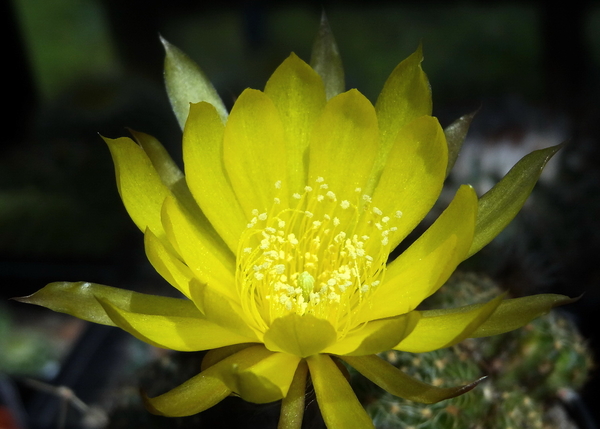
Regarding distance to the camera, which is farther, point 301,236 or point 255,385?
point 301,236

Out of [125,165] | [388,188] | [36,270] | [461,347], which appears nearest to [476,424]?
[461,347]

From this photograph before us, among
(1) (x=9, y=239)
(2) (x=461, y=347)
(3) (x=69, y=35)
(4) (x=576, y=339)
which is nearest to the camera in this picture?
(2) (x=461, y=347)

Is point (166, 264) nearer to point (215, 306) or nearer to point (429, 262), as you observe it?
point (215, 306)

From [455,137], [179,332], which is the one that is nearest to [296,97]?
[455,137]

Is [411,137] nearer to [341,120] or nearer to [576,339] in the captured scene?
[341,120]

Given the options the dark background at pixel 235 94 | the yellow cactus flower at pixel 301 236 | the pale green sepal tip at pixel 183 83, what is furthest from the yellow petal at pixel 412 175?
the dark background at pixel 235 94

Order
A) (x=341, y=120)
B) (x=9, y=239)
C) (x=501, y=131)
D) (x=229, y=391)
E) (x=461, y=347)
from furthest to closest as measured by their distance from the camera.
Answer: (x=9, y=239) → (x=501, y=131) → (x=461, y=347) → (x=341, y=120) → (x=229, y=391)

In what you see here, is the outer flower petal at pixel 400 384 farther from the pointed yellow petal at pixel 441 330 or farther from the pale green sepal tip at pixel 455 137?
the pale green sepal tip at pixel 455 137

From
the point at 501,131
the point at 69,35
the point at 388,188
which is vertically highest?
the point at 388,188
